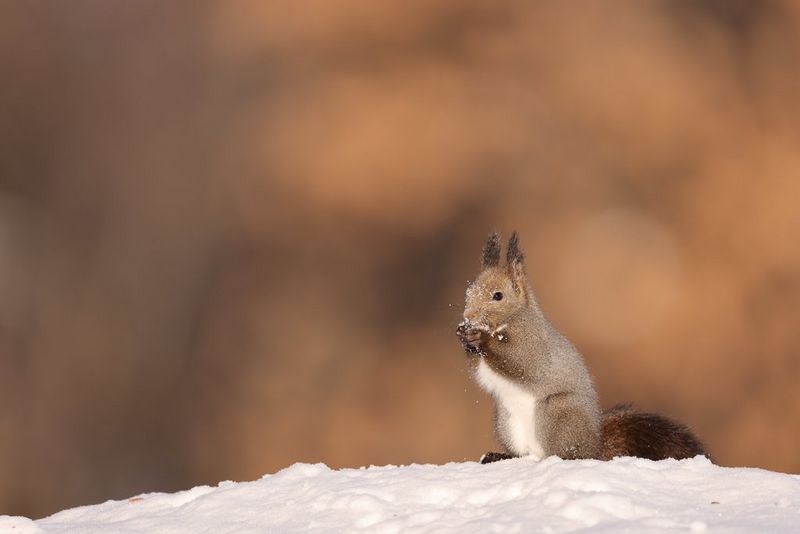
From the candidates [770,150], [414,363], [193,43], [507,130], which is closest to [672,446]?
[414,363]

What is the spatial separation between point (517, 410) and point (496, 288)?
490 millimetres

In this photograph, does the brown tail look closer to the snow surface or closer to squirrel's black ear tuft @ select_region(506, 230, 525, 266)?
the snow surface

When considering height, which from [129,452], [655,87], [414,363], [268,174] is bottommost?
[129,452]

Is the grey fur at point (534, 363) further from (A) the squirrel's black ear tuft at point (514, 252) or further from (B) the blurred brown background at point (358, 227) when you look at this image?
(B) the blurred brown background at point (358, 227)

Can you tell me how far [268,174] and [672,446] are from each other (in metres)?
6.00

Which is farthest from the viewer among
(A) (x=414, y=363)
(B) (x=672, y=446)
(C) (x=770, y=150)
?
(C) (x=770, y=150)

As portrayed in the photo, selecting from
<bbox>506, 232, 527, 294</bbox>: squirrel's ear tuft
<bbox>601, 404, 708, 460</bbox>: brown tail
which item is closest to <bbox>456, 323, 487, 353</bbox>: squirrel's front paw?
<bbox>506, 232, 527, 294</bbox>: squirrel's ear tuft

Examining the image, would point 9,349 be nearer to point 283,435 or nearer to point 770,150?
point 283,435

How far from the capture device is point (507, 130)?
10.1 m

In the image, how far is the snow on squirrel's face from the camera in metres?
4.73

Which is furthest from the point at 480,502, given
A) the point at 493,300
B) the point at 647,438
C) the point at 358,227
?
the point at 358,227

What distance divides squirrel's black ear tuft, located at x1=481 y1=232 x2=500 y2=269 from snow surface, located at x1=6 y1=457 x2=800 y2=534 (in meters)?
0.81

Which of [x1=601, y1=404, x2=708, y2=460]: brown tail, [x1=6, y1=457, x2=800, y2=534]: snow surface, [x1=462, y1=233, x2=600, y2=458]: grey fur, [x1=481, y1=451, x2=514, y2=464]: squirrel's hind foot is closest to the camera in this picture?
[x1=6, y1=457, x2=800, y2=534]: snow surface

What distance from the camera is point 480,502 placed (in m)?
3.85
